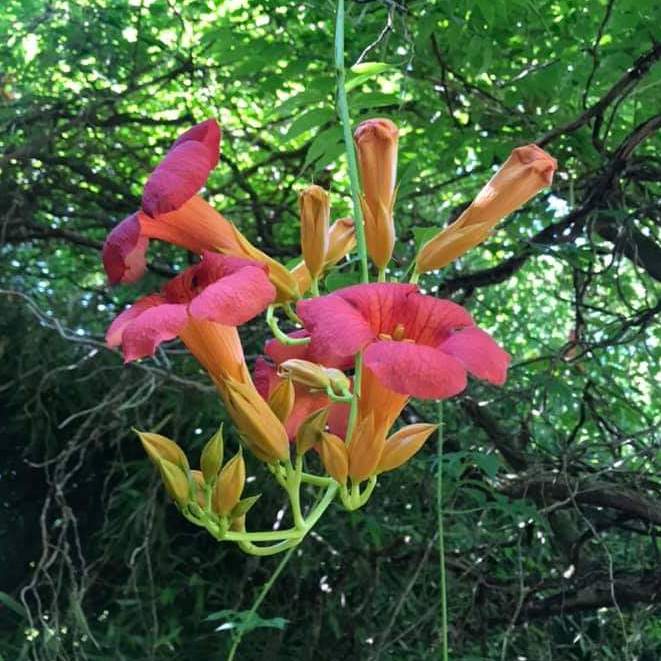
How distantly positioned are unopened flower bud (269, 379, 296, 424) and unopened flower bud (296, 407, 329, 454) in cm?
2

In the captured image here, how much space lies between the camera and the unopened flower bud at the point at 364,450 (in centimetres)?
83

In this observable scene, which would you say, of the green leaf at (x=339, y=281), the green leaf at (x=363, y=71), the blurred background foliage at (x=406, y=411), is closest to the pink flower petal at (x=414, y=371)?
the green leaf at (x=363, y=71)

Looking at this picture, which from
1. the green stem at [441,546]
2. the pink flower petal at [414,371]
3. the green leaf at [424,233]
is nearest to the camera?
the pink flower petal at [414,371]

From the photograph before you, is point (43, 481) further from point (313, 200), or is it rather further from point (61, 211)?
point (313, 200)

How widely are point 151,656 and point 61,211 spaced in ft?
5.15

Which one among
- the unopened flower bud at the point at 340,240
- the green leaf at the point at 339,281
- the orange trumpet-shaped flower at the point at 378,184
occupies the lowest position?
the green leaf at the point at 339,281

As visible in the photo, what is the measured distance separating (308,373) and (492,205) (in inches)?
10.9

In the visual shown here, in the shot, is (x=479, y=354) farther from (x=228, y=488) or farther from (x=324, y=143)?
(x=324, y=143)

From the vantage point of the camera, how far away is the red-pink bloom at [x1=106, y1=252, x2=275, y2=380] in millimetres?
750

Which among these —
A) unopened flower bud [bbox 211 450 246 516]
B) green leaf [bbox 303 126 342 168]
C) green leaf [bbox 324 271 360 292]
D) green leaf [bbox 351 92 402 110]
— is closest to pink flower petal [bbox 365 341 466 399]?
unopened flower bud [bbox 211 450 246 516]

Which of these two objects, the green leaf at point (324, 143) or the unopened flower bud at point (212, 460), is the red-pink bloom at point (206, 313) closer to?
the unopened flower bud at point (212, 460)

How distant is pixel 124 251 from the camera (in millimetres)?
861

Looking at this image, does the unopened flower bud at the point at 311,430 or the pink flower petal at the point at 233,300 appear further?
the unopened flower bud at the point at 311,430

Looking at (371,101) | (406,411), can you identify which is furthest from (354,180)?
(406,411)
